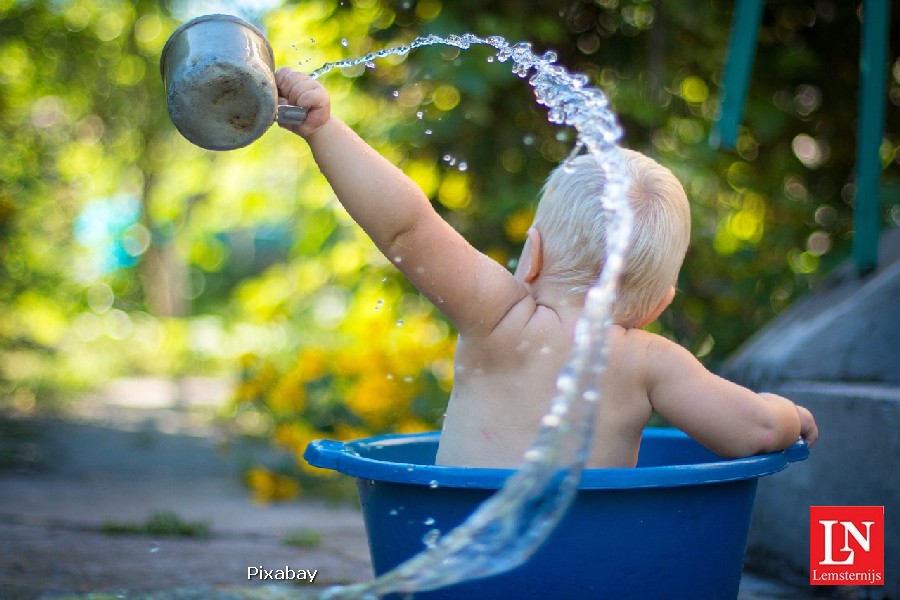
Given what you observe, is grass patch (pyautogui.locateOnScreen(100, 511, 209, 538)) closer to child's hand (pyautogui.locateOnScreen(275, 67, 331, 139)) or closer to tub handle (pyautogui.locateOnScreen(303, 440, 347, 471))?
tub handle (pyautogui.locateOnScreen(303, 440, 347, 471))

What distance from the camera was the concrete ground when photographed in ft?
6.20

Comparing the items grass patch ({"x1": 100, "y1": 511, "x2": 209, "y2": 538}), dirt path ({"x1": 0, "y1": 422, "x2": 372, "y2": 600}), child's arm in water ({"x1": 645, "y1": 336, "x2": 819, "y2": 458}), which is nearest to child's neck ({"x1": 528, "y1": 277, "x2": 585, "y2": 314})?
child's arm in water ({"x1": 645, "y1": 336, "x2": 819, "y2": 458})

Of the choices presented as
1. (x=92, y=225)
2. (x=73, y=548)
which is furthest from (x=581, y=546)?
(x=92, y=225)

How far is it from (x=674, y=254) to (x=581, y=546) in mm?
449

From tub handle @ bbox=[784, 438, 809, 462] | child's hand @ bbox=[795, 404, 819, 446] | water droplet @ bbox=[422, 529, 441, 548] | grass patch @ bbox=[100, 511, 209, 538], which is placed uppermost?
child's hand @ bbox=[795, 404, 819, 446]

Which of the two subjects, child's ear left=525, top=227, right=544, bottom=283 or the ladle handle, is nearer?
the ladle handle

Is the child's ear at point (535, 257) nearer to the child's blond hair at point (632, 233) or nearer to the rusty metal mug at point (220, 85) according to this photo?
the child's blond hair at point (632, 233)

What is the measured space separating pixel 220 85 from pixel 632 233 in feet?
1.91

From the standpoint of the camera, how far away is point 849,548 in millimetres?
1692

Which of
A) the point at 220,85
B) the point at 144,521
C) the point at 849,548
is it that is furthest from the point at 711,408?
the point at 144,521

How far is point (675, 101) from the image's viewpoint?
10.4 feet

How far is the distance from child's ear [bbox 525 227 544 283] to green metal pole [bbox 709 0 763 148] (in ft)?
3.57

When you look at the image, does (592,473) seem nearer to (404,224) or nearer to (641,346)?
(641,346)

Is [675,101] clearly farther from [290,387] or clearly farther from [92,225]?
[92,225]
